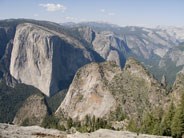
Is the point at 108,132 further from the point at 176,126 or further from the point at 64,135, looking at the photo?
the point at 176,126

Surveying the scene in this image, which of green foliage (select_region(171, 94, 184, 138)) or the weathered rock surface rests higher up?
the weathered rock surface

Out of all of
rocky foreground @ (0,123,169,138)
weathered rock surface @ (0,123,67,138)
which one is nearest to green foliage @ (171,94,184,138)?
rocky foreground @ (0,123,169,138)

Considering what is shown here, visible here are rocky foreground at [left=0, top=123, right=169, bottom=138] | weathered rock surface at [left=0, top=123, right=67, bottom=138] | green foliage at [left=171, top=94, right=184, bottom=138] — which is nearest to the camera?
weathered rock surface at [left=0, top=123, right=67, bottom=138]

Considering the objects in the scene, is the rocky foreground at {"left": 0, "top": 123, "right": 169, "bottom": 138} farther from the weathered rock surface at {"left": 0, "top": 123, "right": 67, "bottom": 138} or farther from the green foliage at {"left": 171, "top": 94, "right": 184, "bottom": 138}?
the green foliage at {"left": 171, "top": 94, "right": 184, "bottom": 138}

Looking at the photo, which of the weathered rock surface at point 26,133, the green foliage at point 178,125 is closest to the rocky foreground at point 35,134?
the weathered rock surface at point 26,133

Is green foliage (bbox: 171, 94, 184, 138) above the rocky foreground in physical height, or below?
below

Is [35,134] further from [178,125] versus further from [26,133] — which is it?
[178,125]

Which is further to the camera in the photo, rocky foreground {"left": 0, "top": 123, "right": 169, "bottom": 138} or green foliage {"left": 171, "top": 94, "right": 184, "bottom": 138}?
green foliage {"left": 171, "top": 94, "right": 184, "bottom": 138}

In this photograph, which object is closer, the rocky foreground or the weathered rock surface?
the weathered rock surface

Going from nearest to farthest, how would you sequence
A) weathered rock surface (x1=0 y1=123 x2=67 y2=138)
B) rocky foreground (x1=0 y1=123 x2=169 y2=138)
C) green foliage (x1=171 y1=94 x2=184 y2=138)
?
weathered rock surface (x1=0 y1=123 x2=67 y2=138) < rocky foreground (x1=0 y1=123 x2=169 y2=138) < green foliage (x1=171 y1=94 x2=184 y2=138)

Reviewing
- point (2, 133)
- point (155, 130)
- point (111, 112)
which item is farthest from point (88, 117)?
point (2, 133)

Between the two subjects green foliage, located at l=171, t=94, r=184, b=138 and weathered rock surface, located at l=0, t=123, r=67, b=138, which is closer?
weathered rock surface, located at l=0, t=123, r=67, b=138

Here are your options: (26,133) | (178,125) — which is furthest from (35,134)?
(178,125)
